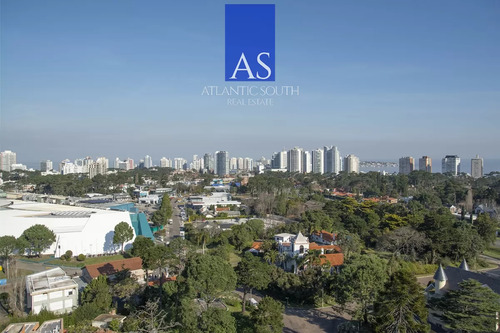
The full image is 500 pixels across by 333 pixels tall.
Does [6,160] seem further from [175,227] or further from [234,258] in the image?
[234,258]

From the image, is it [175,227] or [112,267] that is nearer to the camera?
[112,267]

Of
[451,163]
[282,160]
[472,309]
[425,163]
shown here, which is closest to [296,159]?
[282,160]

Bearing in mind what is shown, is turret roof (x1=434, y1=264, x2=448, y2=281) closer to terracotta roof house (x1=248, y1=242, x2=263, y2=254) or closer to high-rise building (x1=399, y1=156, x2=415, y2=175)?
terracotta roof house (x1=248, y1=242, x2=263, y2=254)

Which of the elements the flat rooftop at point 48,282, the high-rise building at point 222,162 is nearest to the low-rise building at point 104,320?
the flat rooftop at point 48,282

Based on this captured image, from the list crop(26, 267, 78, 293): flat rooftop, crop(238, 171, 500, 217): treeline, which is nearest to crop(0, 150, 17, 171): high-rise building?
crop(238, 171, 500, 217): treeline

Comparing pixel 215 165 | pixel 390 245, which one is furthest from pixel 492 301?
pixel 215 165

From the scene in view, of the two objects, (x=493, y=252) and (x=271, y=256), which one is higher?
(x=271, y=256)

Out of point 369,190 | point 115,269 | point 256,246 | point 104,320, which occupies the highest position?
point 369,190

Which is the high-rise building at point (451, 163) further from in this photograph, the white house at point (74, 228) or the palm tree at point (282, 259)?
the white house at point (74, 228)
